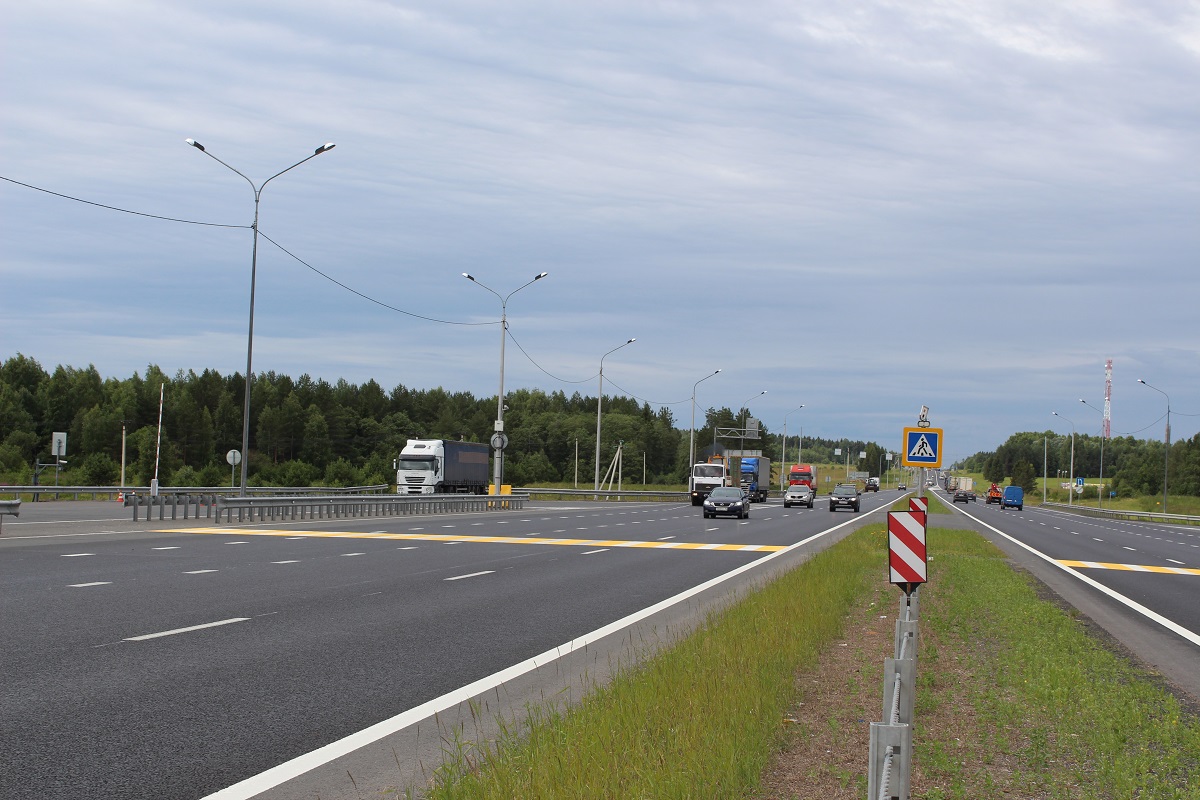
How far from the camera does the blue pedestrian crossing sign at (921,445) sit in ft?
69.2

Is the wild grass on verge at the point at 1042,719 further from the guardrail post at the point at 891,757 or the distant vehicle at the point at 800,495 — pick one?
the distant vehicle at the point at 800,495

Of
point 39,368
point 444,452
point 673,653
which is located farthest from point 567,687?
point 39,368

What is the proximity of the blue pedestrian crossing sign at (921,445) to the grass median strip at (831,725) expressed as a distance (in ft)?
26.9

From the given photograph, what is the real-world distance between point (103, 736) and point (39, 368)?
131280 mm

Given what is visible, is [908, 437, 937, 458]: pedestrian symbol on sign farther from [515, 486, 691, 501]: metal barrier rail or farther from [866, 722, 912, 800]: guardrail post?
[515, 486, 691, 501]: metal barrier rail

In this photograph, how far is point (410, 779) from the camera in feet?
21.7

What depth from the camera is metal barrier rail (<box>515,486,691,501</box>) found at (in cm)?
7894

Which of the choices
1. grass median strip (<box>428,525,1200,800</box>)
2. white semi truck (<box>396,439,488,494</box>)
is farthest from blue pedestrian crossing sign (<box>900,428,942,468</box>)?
white semi truck (<box>396,439,488,494</box>)

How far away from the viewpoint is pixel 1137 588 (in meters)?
21.9

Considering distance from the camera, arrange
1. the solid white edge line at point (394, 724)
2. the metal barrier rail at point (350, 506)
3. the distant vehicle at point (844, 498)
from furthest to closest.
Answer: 1. the distant vehicle at point (844, 498)
2. the metal barrier rail at point (350, 506)
3. the solid white edge line at point (394, 724)

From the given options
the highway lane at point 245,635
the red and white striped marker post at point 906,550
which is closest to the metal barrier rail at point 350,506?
the highway lane at point 245,635

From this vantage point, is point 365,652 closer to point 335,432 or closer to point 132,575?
point 132,575

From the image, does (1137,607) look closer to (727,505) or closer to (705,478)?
(727,505)

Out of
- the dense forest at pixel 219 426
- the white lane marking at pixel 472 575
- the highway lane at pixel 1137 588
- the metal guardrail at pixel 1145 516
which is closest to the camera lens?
the highway lane at pixel 1137 588
